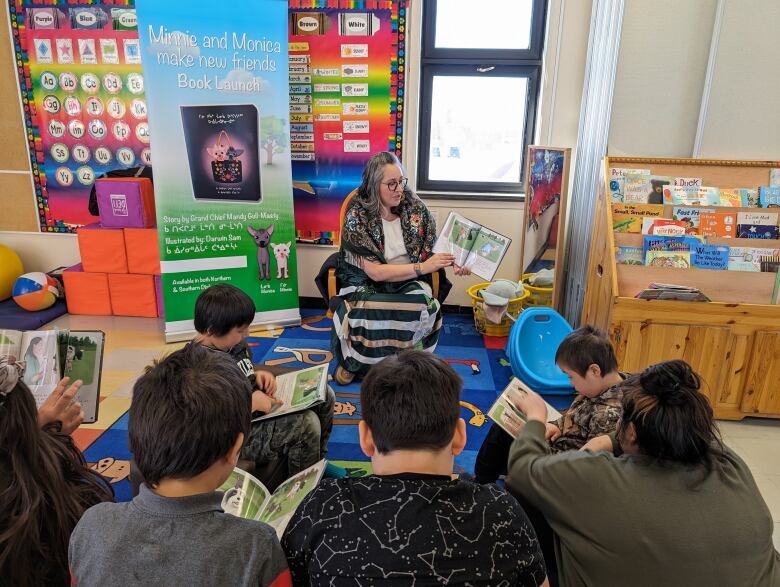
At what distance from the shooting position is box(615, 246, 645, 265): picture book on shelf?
9.72 feet

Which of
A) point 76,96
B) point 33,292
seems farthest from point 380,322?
point 76,96

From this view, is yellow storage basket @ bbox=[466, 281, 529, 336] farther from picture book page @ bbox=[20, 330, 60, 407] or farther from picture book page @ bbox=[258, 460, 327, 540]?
picture book page @ bbox=[20, 330, 60, 407]

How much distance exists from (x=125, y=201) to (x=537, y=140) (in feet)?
9.52

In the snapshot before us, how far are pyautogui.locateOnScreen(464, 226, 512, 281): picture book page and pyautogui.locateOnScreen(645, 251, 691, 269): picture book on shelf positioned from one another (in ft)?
2.40

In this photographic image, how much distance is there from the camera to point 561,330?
331cm

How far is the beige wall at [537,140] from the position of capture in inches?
147

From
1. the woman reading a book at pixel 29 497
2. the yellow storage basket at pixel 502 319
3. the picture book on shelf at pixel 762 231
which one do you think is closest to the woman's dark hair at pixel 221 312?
the woman reading a book at pixel 29 497

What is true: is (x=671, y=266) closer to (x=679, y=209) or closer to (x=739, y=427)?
(x=679, y=209)

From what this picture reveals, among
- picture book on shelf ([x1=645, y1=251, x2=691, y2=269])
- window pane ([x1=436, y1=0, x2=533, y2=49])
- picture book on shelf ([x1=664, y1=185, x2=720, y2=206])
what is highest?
window pane ([x1=436, y1=0, x2=533, y2=49])

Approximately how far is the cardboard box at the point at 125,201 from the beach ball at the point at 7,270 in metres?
1.00

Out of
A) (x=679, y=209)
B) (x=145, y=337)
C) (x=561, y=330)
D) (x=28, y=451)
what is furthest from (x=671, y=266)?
(x=145, y=337)

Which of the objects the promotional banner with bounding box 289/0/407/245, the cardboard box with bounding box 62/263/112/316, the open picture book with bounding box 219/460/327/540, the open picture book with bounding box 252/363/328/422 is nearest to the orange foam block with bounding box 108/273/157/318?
the cardboard box with bounding box 62/263/112/316

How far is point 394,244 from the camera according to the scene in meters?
3.17

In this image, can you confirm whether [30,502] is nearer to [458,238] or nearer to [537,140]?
[458,238]
